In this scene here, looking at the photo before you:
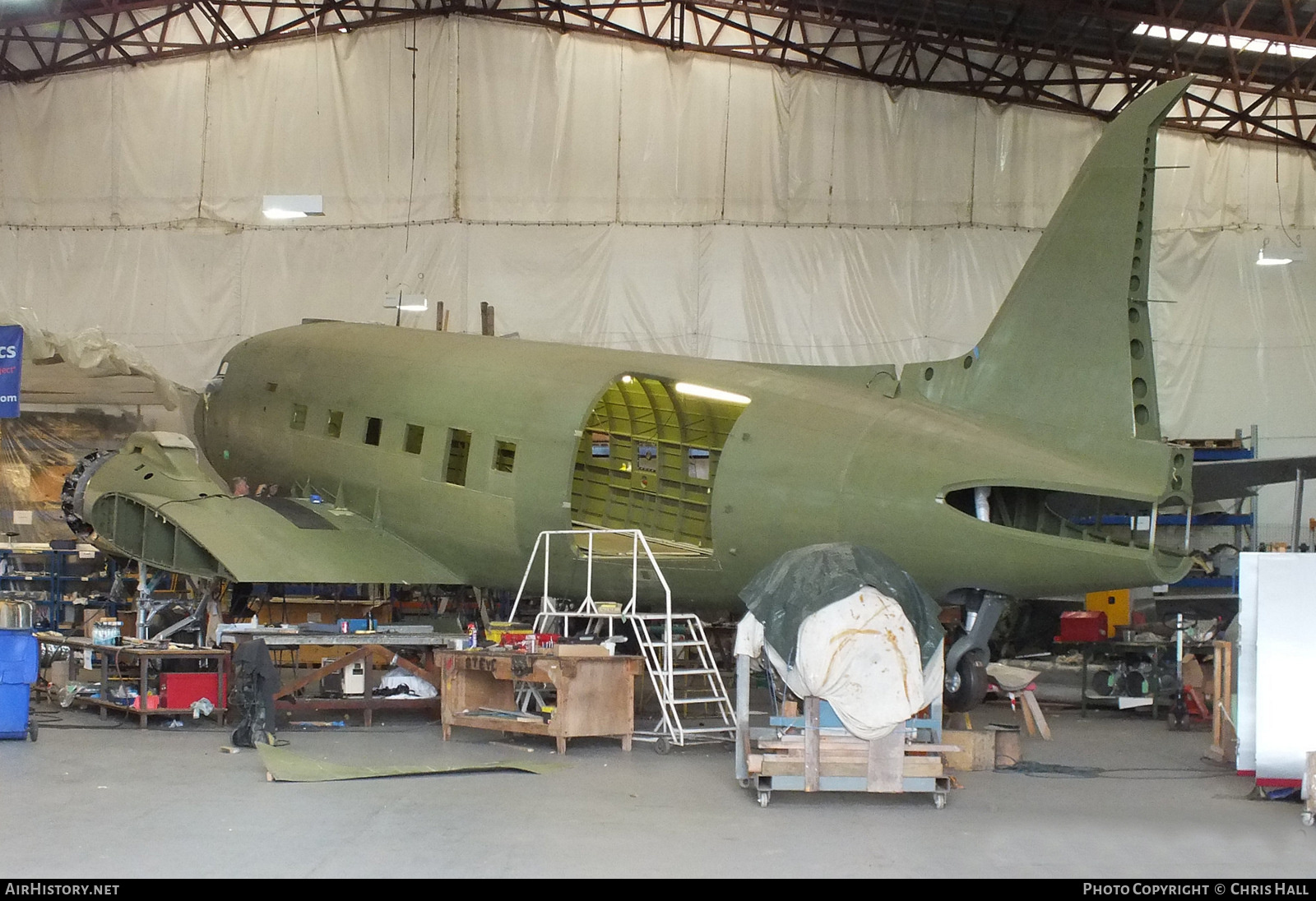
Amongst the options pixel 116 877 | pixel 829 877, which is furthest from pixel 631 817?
pixel 116 877

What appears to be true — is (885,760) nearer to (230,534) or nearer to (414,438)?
(414,438)

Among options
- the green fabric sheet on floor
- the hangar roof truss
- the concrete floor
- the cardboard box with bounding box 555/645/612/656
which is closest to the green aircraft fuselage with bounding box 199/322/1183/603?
the cardboard box with bounding box 555/645/612/656

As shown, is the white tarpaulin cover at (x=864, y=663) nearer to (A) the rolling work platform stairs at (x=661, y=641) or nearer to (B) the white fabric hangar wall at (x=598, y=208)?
(A) the rolling work platform stairs at (x=661, y=641)

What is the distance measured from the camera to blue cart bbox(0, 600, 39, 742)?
46.1 feet

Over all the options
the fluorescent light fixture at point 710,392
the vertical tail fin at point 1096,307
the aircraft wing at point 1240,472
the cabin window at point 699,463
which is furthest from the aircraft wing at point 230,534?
the aircraft wing at point 1240,472

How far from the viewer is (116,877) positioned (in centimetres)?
813

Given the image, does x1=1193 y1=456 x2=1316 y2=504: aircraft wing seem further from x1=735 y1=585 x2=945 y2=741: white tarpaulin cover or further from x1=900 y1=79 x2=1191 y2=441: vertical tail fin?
x1=735 y1=585 x2=945 y2=741: white tarpaulin cover

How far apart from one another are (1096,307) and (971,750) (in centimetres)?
473

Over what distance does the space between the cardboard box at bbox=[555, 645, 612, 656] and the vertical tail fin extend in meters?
5.01

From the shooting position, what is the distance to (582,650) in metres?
14.3

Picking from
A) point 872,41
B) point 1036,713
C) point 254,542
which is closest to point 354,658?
point 254,542

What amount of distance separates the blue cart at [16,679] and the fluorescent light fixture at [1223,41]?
79.6 ft

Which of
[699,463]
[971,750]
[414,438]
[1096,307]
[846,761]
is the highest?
[1096,307]

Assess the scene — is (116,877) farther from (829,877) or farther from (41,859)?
(829,877)
